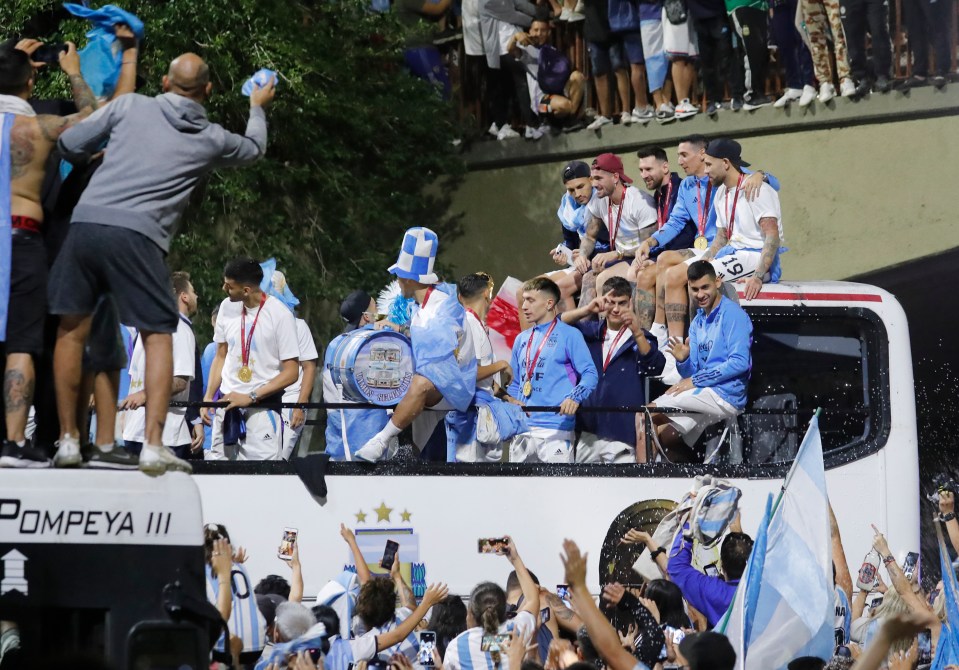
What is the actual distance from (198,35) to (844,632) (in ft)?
27.6

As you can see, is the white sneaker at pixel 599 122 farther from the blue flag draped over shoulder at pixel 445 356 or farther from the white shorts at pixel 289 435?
the blue flag draped over shoulder at pixel 445 356

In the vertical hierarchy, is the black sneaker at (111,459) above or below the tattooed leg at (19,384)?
below

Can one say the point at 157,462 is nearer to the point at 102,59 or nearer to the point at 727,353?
the point at 102,59

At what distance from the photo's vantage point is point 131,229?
19.9 ft

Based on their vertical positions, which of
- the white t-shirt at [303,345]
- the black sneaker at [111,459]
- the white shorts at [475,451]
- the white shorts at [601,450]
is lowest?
the white shorts at [601,450]

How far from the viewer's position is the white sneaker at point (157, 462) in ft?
18.6

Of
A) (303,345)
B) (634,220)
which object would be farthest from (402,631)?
(634,220)

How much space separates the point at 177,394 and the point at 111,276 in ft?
14.0

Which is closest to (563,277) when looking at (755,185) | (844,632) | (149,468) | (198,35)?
(755,185)

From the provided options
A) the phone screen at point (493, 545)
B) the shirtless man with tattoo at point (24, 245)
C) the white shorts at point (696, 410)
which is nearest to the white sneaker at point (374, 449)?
the phone screen at point (493, 545)

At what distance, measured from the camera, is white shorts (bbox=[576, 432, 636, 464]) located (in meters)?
10.1

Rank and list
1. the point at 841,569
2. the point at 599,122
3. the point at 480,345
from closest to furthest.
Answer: the point at 841,569, the point at 480,345, the point at 599,122

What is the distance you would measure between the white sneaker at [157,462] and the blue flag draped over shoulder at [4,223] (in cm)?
73

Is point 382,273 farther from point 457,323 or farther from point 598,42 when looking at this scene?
point 457,323
